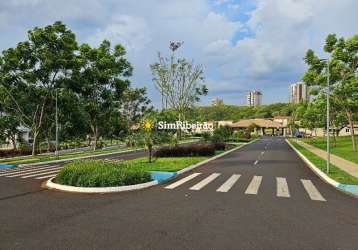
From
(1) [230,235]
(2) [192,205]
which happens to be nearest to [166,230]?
(1) [230,235]

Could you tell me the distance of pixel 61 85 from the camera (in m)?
30.3

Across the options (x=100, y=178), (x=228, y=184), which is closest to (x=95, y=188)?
(x=100, y=178)

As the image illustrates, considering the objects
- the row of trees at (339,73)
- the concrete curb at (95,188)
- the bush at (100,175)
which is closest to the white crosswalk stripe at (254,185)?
the concrete curb at (95,188)

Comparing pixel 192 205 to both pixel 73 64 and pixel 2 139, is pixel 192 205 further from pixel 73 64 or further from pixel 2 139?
pixel 2 139

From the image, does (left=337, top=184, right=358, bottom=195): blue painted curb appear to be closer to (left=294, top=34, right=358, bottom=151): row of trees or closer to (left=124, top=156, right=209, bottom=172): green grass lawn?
(left=124, top=156, right=209, bottom=172): green grass lawn

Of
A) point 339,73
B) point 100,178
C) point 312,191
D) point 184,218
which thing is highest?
point 339,73

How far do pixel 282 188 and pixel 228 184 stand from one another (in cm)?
216

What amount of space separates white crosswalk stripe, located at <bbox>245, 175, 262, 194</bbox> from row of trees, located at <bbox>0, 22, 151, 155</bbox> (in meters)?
20.3

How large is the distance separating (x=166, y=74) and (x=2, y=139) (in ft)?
87.5

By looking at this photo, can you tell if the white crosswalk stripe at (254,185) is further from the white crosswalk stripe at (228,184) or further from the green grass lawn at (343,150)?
the green grass lawn at (343,150)

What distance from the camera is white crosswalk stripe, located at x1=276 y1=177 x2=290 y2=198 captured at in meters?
11.5

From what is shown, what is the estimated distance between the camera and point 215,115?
5207 inches

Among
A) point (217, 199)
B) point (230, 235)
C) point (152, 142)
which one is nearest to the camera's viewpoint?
point (230, 235)

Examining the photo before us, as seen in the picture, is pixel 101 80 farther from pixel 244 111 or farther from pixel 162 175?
pixel 244 111
